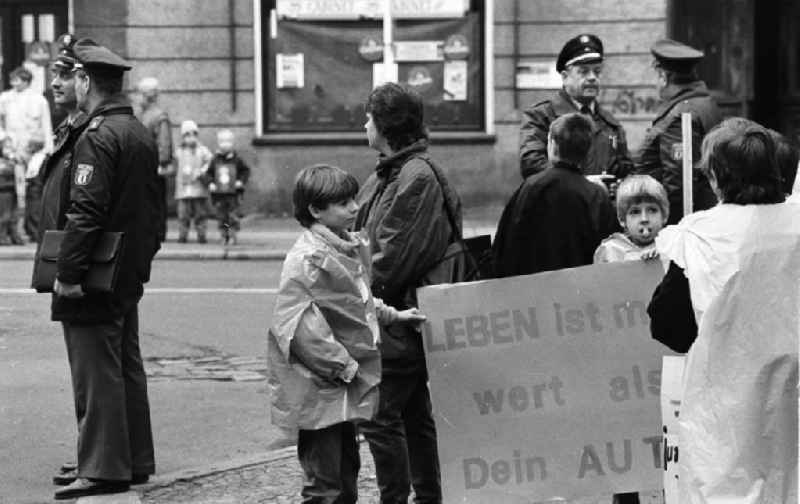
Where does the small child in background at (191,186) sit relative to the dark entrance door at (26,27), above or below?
below

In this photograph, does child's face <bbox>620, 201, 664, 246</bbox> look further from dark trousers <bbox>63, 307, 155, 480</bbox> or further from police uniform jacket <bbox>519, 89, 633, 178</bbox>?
dark trousers <bbox>63, 307, 155, 480</bbox>

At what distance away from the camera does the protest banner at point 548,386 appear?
6.30 meters

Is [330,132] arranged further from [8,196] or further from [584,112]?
[584,112]

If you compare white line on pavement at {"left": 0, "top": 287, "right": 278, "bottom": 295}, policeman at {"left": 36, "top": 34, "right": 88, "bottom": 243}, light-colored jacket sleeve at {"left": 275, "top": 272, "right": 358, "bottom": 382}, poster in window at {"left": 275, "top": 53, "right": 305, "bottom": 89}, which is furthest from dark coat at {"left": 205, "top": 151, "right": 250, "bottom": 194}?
light-colored jacket sleeve at {"left": 275, "top": 272, "right": 358, "bottom": 382}

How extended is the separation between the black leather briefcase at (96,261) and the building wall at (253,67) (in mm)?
13889

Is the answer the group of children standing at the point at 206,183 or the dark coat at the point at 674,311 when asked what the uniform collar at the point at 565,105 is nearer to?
the dark coat at the point at 674,311

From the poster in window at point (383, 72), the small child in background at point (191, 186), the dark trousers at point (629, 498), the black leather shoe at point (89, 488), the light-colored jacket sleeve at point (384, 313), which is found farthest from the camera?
the poster in window at point (383, 72)

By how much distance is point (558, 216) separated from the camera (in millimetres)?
6520

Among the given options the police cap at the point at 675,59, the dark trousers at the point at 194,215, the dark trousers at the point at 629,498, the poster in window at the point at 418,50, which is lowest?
the dark trousers at the point at 629,498

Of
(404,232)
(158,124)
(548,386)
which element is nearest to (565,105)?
(404,232)

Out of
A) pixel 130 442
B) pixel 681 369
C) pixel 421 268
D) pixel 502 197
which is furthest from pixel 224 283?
pixel 681 369

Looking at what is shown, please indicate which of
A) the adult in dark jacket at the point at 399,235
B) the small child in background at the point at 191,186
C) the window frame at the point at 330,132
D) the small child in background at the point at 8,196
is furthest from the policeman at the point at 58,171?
the window frame at the point at 330,132

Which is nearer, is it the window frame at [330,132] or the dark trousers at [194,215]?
the dark trousers at [194,215]

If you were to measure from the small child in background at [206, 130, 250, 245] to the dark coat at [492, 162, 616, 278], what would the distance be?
11.8 meters
